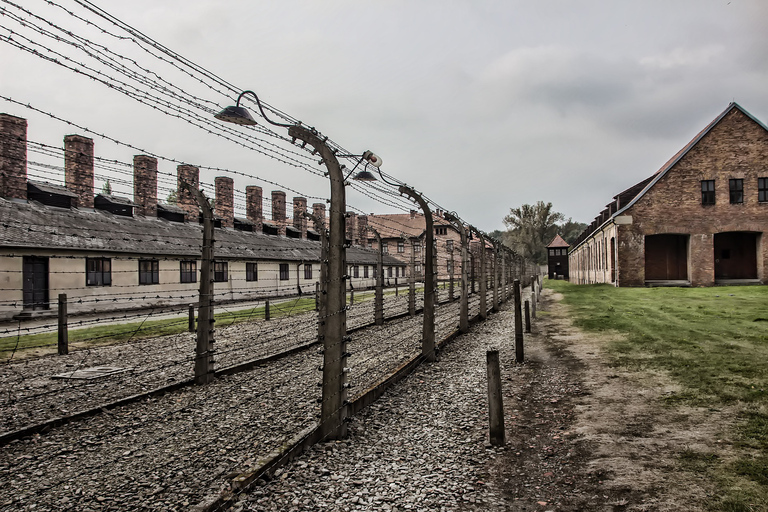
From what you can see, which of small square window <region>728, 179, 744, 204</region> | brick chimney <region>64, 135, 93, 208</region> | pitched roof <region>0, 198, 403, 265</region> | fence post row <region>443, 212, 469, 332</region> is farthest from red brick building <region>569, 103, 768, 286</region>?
brick chimney <region>64, 135, 93, 208</region>

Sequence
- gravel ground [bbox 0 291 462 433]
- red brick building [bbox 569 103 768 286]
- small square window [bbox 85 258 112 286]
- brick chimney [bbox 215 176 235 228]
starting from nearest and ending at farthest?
gravel ground [bbox 0 291 462 433] → small square window [bbox 85 258 112 286] → red brick building [bbox 569 103 768 286] → brick chimney [bbox 215 176 235 228]

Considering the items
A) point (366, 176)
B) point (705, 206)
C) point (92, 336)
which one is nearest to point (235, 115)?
point (366, 176)

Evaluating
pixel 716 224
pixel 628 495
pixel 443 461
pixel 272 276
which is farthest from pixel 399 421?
pixel 716 224

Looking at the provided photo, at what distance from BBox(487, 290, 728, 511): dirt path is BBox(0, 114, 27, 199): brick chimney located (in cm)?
2087

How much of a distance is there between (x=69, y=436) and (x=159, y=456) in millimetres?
1402

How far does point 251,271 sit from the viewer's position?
2758 cm

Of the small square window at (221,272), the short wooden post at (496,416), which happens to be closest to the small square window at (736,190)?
the small square window at (221,272)

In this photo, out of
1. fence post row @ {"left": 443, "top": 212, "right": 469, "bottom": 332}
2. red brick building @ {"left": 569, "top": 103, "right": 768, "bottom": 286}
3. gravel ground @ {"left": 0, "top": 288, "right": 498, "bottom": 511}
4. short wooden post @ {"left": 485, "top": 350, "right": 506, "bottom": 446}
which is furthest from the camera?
red brick building @ {"left": 569, "top": 103, "right": 768, "bottom": 286}

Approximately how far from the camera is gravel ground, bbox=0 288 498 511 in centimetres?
388

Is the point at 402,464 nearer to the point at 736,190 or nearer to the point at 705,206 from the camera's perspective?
the point at 705,206

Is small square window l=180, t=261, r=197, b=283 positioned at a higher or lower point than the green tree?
lower

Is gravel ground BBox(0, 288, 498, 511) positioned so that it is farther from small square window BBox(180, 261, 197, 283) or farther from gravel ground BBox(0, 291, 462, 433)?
small square window BBox(180, 261, 197, 283)

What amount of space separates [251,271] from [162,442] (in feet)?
76.5

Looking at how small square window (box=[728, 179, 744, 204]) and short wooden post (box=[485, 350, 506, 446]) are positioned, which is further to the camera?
small square window (box=[728, 179, 744, 204])
